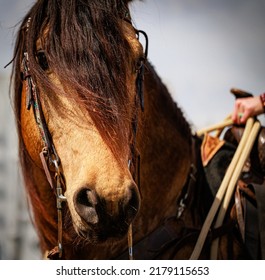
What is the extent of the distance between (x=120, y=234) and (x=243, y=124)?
0.76 m

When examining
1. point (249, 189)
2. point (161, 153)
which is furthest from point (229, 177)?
point (161, 153)

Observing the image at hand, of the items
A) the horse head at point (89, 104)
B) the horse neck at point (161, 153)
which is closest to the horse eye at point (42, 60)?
the horse head at point (89, 104)

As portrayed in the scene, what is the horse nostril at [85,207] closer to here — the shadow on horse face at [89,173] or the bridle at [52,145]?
the shadow on horse face at [89,173]

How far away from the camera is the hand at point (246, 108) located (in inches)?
60.2

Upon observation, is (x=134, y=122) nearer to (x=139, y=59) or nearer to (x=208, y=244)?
(x=139, y=59)

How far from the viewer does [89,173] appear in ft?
3.05

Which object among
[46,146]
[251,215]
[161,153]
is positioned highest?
[46,146]

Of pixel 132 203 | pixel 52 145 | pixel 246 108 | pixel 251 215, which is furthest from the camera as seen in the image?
pixel 246 108

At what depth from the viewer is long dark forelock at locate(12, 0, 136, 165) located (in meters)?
1.00

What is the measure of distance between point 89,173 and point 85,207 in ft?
0.22

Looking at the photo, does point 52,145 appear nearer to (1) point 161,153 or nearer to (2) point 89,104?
(2) point 89,104

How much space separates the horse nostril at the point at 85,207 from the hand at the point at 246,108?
2.57ft

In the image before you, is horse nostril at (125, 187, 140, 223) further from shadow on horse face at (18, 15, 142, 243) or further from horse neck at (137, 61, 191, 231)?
horse neck at (137, 61, 191, 231)
